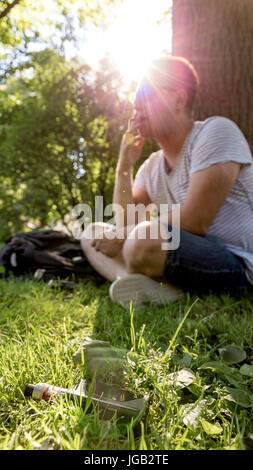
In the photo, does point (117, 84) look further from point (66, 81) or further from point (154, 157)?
point (154, 157)

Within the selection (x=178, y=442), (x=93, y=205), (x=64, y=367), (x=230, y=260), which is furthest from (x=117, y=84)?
(x=178, y=442)

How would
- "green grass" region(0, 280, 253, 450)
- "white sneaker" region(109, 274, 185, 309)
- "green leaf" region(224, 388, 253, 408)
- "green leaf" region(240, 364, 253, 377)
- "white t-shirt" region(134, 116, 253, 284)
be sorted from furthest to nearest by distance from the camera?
"white t-shirt" region(134, 116, 253, 284)
"white sneaker" region(109, 274, 185, 309)
"green leaf" region(240, 364, 253, 377)
"green leaf" region(224, 388, 253, 408)
"green grass" region(0, 280, 253, 450)

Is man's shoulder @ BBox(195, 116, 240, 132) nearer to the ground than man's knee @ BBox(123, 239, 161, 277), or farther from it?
farther from it

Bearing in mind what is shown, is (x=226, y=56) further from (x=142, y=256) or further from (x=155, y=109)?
(x=142, y=256)

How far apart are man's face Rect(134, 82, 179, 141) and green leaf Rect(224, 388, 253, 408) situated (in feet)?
6.27

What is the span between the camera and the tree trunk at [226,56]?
264 cm

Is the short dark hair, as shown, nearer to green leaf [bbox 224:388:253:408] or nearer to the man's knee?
the man's knee

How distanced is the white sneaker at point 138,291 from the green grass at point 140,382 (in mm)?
218

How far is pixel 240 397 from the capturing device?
34.8 inches

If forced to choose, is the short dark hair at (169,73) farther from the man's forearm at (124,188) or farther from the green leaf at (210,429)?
the green leaf at (210,429)

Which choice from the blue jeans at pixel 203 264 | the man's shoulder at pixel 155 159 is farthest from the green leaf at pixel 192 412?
the man's shoulder at pixel 155 159

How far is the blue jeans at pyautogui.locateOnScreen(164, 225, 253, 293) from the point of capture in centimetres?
197

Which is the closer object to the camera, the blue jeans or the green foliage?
the blue jeans

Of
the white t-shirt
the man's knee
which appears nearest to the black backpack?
the man's knee
